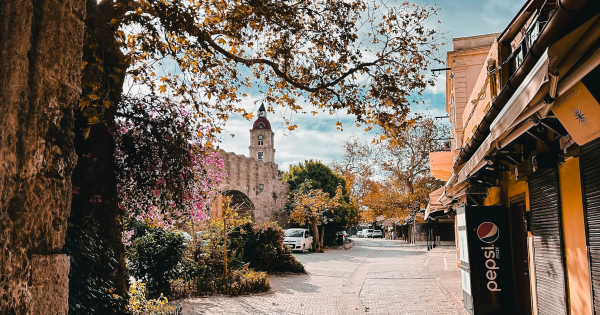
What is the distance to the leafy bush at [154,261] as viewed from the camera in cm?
887

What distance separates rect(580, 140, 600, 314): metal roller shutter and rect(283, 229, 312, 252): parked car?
1941 cm

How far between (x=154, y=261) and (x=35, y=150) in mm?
7216

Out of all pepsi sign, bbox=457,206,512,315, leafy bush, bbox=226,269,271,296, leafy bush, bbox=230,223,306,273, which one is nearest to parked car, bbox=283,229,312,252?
leafy bush, bbox=230,223,306,273

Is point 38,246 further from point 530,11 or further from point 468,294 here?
point 530,11

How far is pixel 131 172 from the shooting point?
7.05 m

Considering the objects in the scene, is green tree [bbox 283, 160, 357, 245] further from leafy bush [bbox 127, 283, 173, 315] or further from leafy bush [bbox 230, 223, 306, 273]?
leafy bush [bbox 127, 283, 173, 315]

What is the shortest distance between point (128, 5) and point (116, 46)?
0.63 m

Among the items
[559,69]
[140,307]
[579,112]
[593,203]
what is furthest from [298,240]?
[559,69]

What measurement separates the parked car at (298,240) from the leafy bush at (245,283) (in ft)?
40.4

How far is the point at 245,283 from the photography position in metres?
10.3

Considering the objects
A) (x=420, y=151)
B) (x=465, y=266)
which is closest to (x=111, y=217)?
(x=465, y=266)

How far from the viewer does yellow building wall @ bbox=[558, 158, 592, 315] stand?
14.9ft

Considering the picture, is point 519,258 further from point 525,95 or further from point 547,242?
point 525,95

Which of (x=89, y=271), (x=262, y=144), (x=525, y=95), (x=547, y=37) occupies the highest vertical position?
(x=262, y=144)
